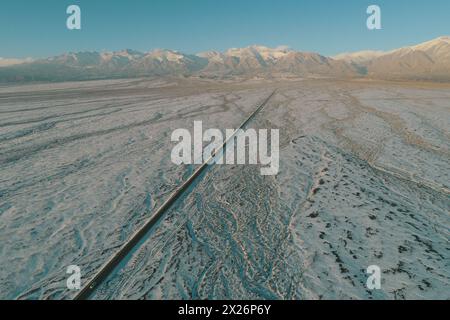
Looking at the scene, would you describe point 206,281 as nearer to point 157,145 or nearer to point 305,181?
point 305,181

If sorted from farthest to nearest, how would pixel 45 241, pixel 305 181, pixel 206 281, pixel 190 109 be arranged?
pixel 190 109
pixel 305 181
pixel 45 241
pixel 206 281

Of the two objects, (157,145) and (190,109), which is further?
(190,109)

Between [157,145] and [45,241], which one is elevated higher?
[157,145]

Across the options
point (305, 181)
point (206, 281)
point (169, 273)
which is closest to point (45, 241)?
point (169, 273)

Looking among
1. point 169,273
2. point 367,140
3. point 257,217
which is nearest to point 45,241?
point 169,273

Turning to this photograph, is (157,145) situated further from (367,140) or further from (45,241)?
(367,140)
